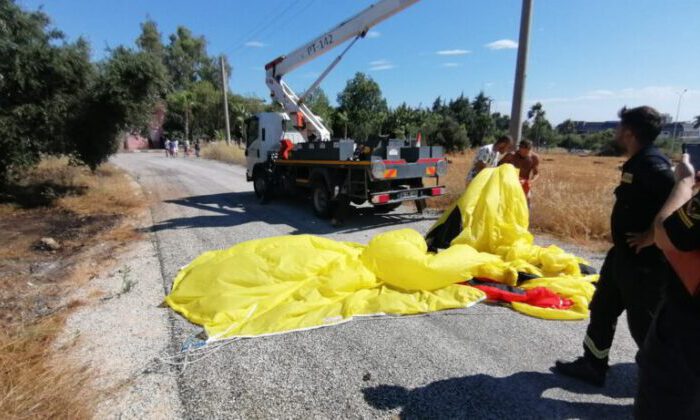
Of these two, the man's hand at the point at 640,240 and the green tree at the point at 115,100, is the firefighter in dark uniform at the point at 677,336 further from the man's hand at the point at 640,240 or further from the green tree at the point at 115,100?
the green tree at the point at 115,100

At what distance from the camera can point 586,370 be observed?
2615mm

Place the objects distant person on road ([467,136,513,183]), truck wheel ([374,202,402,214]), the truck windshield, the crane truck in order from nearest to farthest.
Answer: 1. distant person on road ([467,136,513,183])
2. the crane truck
3. truck wheel ([374,202,402,214])
4. the truck windshield

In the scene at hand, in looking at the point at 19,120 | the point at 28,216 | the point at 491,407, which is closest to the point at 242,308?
the point at 491,407

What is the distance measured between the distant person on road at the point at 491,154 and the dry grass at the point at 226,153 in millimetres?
18421

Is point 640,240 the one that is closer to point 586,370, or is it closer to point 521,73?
point 586,370

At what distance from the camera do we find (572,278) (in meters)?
3.96

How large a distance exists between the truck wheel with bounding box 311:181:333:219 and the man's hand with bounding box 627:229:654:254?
601 centimetres

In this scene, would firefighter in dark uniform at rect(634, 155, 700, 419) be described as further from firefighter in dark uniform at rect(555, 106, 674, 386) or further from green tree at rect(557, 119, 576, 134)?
green tree at rect(557, 119, 576, 134)

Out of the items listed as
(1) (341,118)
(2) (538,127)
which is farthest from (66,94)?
(2) (538,127)

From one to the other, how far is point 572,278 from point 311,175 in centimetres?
558

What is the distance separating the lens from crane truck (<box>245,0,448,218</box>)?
7309 mm

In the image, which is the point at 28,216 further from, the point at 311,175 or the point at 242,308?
the point at 242,308

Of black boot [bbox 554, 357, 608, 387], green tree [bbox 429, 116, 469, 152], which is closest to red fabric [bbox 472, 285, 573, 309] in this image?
black boot [bbox 554, 357, 608, 387]

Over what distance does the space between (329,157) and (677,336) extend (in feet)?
21.9
